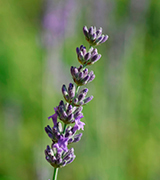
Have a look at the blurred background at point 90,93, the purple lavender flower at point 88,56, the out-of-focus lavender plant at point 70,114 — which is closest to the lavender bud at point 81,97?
the out-of-focus lavender plant at point 70,114

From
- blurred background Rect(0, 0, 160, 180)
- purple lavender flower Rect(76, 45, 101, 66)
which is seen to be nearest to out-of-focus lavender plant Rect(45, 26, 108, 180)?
purple lavender flower Rect(76, 45, 101, 66)

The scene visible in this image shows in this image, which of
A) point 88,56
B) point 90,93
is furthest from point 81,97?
point 90,93

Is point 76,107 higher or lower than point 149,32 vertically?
lower

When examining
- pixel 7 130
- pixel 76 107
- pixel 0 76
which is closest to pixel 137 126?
pixel 7 130

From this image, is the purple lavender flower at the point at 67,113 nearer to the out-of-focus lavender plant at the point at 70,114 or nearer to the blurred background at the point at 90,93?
the out-of-focus lavender plant at the point at 70,114


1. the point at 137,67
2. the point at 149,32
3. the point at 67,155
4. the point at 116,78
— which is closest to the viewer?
the point at 67,155

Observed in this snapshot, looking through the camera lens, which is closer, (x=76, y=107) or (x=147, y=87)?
(x=76, y=107)

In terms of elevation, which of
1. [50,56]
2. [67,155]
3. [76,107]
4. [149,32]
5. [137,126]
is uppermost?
[149,32]

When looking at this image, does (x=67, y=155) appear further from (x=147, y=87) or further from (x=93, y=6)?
(x=147, y=87)
